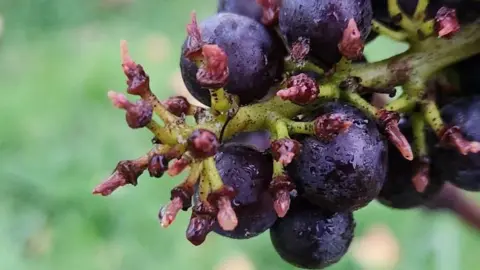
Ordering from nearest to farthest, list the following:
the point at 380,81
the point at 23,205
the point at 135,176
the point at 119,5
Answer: the point at 135,176
the point at 380,81
the point at 23,205
the point at 119,5

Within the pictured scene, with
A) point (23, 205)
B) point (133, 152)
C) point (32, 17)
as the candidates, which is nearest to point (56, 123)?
point (133, 152)

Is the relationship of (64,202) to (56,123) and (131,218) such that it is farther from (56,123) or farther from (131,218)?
(56,123)

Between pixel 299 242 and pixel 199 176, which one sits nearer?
pixel 199 176

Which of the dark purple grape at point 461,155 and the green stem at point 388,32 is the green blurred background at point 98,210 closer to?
the dark purple grape at point 461,155

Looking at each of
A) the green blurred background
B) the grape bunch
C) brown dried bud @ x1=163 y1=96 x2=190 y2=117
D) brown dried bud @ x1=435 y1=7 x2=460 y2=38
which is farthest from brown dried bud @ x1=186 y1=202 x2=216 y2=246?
the green blurred background

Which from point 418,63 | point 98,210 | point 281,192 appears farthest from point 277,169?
point 98,210

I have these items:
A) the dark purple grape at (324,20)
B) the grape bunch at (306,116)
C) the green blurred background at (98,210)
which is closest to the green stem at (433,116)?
the grape bunch at (306,116)

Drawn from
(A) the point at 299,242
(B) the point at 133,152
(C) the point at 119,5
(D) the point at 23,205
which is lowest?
(C) the point at 119,5
